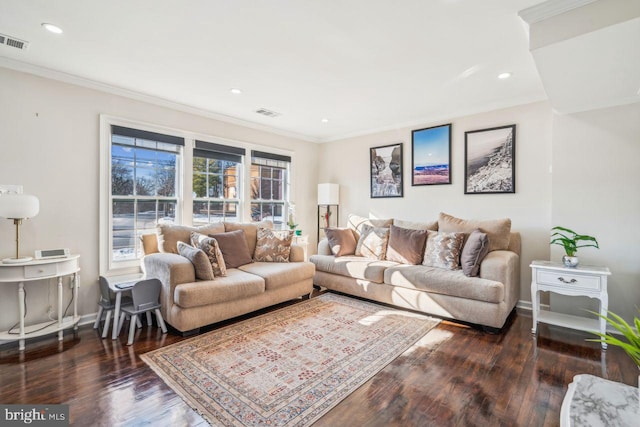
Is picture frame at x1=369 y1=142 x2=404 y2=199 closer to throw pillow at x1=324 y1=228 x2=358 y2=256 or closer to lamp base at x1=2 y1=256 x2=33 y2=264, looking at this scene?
throw pillow at x1=324 y1=228 x2=358 y2=256

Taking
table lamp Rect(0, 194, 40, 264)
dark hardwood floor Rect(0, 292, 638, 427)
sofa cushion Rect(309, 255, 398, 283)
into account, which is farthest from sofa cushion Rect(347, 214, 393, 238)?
table lamp Rect(0, 194, 40, 264)

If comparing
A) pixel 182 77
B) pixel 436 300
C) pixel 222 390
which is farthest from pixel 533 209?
pixel 182 77

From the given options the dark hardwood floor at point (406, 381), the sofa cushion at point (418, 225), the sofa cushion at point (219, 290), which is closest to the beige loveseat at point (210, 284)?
the sofa cushion at point (219, 290)

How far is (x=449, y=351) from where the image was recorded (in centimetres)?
257

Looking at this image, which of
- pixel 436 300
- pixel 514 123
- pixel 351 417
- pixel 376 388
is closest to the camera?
pixel 351 417

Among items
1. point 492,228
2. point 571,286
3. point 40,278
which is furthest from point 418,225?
point 40,278

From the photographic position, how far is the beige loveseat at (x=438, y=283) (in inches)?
116

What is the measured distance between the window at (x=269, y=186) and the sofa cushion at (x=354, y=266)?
123cm

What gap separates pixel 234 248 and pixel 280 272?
677 millimetres

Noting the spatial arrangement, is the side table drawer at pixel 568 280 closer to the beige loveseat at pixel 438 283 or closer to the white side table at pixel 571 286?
the white side table at pixel 571 286

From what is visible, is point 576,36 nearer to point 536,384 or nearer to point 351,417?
point 536,384

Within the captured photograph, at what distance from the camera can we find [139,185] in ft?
11.8

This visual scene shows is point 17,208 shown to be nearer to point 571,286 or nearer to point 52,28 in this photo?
point 52,28

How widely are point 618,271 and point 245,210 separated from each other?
14.6 ft
